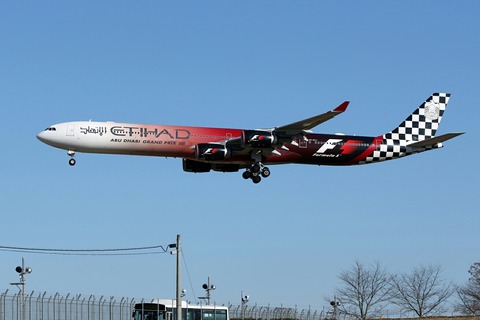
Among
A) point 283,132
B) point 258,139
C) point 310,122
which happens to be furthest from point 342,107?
point 258,139

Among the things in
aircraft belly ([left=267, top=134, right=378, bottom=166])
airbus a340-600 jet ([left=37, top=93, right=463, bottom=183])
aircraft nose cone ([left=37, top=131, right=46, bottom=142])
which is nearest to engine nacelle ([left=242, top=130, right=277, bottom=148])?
airbus a340-600 jet ([left=37, top=93, right=463, bottom=183])

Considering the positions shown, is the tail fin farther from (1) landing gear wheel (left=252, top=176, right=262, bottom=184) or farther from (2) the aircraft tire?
(2) the aircraft tire

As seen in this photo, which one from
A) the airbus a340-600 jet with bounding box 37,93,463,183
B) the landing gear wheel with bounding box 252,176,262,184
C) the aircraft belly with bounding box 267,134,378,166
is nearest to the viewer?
the airbus a340-600 jet with bounding box 37,93,463,183

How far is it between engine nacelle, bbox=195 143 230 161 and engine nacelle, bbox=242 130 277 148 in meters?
1.56

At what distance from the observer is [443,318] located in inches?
2771

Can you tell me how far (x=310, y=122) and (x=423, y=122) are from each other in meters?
14.8

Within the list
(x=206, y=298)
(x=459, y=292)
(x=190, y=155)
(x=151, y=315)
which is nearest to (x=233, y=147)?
(x=190, y=155)

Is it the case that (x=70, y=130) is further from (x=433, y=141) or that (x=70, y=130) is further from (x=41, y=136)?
(x=433, y=141)

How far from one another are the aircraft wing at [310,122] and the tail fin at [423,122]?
9.39m

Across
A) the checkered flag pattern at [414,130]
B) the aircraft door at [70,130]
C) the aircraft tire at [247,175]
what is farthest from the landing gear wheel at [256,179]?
the aircraft door at [70,130]

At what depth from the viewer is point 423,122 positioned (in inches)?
2997

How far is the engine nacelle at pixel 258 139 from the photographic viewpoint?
64.5 metres

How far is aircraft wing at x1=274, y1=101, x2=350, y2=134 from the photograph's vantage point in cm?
6228

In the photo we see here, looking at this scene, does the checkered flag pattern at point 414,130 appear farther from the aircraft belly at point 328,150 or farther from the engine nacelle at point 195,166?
the engine nacelle at point 195,166
